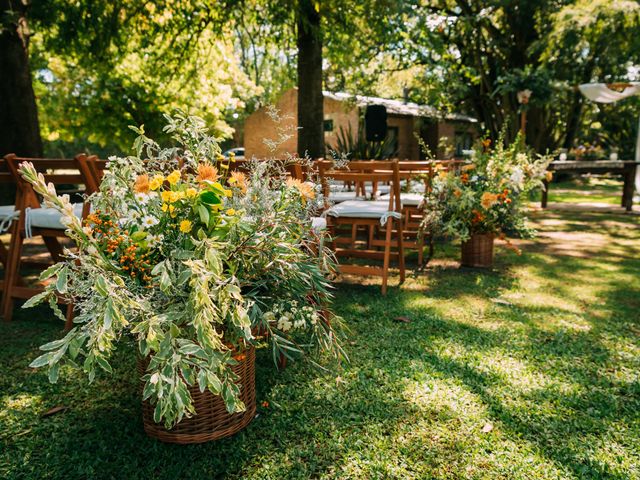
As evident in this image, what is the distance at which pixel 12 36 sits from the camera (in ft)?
22.0

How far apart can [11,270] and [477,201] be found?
13.6ft

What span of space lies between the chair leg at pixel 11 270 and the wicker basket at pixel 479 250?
3974mm

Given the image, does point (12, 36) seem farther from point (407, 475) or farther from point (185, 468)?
point (407, 475)

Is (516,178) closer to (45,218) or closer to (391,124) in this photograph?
(45,218)

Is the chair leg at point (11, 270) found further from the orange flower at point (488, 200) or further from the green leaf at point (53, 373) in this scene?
the orange flower at point (488, 200)

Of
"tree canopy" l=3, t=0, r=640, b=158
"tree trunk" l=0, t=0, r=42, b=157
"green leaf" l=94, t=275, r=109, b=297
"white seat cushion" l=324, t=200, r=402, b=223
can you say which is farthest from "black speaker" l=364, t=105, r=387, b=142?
"green leaf" l=94, t=275, r=109, b=297

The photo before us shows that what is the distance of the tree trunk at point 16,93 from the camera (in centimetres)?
673

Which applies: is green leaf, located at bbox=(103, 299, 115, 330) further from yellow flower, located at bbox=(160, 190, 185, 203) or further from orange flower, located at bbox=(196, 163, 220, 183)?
orange flower, located at bbox=(196, 163, 220, 183)

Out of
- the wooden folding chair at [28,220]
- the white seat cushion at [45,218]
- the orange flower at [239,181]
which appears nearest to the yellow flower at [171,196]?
the orange flower at [239,181]

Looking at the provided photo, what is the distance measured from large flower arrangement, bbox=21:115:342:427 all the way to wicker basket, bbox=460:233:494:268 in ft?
9.95

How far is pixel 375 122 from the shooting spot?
1120 cm

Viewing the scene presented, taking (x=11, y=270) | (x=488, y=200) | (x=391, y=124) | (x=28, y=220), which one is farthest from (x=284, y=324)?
(x=391, y=124)

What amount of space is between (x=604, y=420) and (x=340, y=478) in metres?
1.28

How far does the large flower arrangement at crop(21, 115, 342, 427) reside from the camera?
1.68 meters
